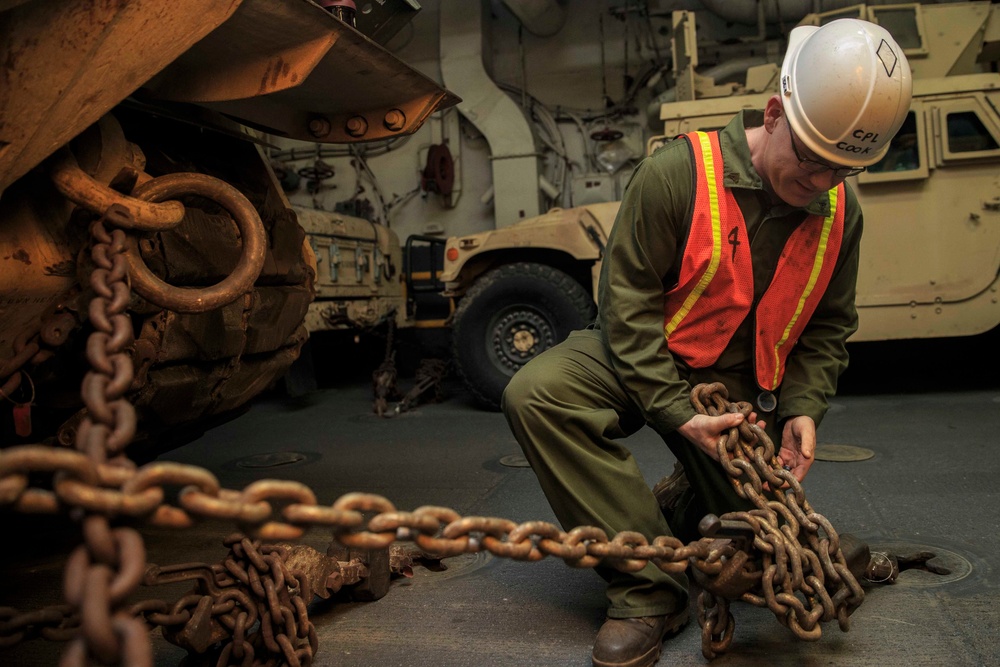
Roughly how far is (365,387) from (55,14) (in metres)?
6.20

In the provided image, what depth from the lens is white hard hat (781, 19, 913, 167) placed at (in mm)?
1725

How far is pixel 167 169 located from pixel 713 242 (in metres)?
1.42

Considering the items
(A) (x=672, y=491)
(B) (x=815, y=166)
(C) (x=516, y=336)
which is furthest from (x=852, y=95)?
(C) (x=516, y=336)

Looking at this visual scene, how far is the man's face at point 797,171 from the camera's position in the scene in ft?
5.95

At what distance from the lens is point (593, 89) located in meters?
8.82

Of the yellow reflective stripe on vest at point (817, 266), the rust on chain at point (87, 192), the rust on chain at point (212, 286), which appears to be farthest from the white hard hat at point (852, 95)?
the rust on chain at point (87, 192)

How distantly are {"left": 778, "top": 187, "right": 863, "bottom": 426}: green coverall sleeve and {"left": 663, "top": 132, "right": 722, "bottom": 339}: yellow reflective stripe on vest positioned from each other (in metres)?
0.37

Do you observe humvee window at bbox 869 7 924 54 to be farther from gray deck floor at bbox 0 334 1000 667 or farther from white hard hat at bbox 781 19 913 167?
white hard hat at bbox 781 19 913 167

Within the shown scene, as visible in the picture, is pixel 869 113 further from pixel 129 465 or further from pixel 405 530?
pixel 129 465

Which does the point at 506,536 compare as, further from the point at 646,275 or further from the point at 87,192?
the point at 87,192

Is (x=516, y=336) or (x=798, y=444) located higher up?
(x=516, y=336)

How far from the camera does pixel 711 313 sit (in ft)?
6.52

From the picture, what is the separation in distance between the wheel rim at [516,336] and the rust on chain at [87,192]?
4154 mm

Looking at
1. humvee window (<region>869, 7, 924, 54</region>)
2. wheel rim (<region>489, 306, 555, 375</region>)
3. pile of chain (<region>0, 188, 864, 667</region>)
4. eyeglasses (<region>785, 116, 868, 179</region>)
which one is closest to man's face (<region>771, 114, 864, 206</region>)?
eyeglasses (<region>785, 116, 868, 179</region>)
